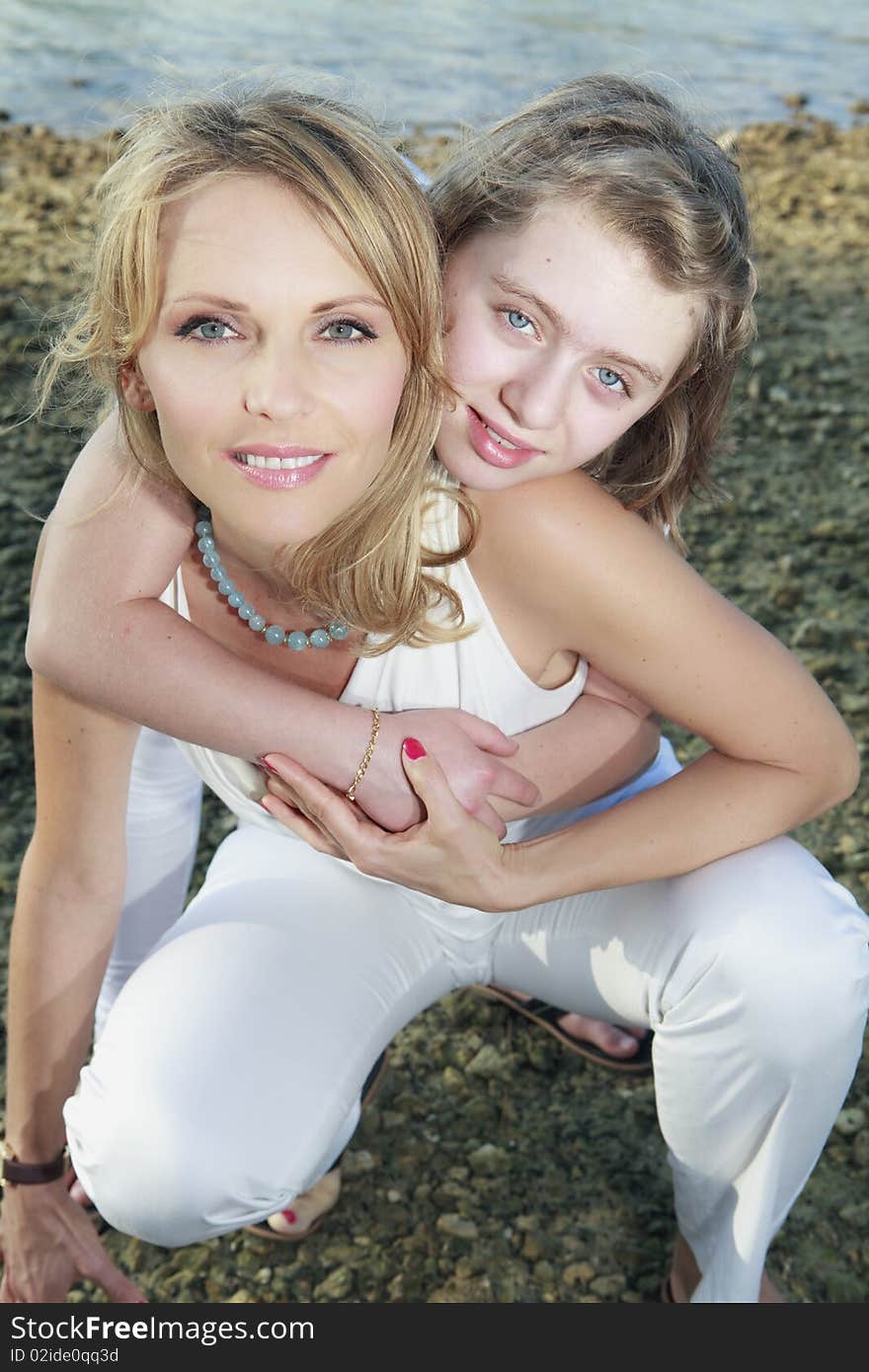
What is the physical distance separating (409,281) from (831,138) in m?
8.44

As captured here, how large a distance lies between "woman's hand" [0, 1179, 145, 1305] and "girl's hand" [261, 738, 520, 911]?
0.90 metres

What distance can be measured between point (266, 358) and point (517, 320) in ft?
1.69

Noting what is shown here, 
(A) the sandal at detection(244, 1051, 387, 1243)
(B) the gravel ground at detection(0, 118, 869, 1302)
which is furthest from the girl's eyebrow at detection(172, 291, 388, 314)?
(A) the sandal at detection(244, 1051, 387, 1243)

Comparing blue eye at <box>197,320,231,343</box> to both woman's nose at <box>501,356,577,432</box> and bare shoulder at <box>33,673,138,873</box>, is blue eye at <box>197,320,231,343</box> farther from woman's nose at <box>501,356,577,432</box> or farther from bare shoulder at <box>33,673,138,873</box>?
bare shoulder at <box>33,673,138,873</box>

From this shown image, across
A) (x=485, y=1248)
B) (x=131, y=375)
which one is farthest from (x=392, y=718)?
(x=485, y=1248)

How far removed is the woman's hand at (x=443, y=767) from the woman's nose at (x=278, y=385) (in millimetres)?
631

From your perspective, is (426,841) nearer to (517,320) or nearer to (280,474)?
(280,474)

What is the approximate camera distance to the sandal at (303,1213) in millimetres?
2830

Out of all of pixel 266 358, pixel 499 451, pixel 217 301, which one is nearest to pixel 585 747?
pixel 499 451

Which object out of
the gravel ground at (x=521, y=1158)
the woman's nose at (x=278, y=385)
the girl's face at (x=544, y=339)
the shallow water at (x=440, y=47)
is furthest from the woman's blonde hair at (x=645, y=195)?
the shallow water at (x=440, y=47)

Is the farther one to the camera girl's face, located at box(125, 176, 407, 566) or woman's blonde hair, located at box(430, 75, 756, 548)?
woman's blonde hair, located at box(430, 75, 756, 548)

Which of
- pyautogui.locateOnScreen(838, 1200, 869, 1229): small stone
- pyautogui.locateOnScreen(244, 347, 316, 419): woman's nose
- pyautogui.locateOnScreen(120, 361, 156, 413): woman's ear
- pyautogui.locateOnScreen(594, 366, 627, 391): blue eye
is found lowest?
pyautogui.locateOnScreen(838, 1200, 869, 1229): small stone

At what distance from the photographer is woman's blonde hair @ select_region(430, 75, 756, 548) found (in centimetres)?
235

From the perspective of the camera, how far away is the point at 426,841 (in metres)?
2.46
